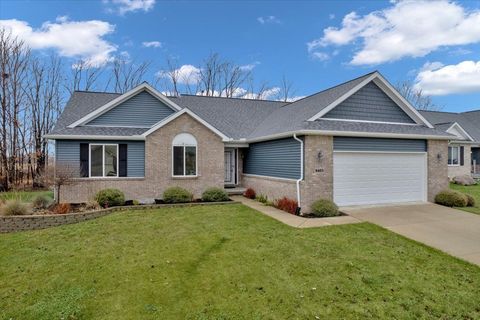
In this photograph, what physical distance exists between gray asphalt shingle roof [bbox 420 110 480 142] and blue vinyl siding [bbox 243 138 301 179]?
67.8 feet

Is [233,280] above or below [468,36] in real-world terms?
below

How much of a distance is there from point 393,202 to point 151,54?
28.9m

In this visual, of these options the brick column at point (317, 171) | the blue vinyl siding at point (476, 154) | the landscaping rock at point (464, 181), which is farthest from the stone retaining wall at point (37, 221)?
the blue vinyl siding at point (476, 154)

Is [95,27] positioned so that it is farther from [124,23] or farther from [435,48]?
[435,48]

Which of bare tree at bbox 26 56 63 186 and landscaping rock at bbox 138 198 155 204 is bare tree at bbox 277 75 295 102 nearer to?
bare tree at bbox 26 56 63 186

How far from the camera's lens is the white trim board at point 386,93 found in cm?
1302

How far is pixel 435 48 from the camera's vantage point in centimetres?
2698

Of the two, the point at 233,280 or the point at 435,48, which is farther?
the point at 435,48

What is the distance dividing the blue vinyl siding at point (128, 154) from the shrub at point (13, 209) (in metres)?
2.93

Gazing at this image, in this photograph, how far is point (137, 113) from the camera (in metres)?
15.9

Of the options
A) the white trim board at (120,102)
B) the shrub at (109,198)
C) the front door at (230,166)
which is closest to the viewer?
the shrub at (109,198)

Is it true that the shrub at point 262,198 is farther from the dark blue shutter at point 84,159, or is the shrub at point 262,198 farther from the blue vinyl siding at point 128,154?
the dark blue shutter at point 84,159

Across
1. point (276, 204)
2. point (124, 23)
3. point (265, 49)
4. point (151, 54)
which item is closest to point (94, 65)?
point (151, 54)

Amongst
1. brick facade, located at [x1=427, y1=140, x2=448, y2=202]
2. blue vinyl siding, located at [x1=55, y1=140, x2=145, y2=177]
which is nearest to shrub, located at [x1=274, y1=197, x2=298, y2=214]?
blue vinyl siding, located at [x1=55, y1=140, x2=145, y2=177]
